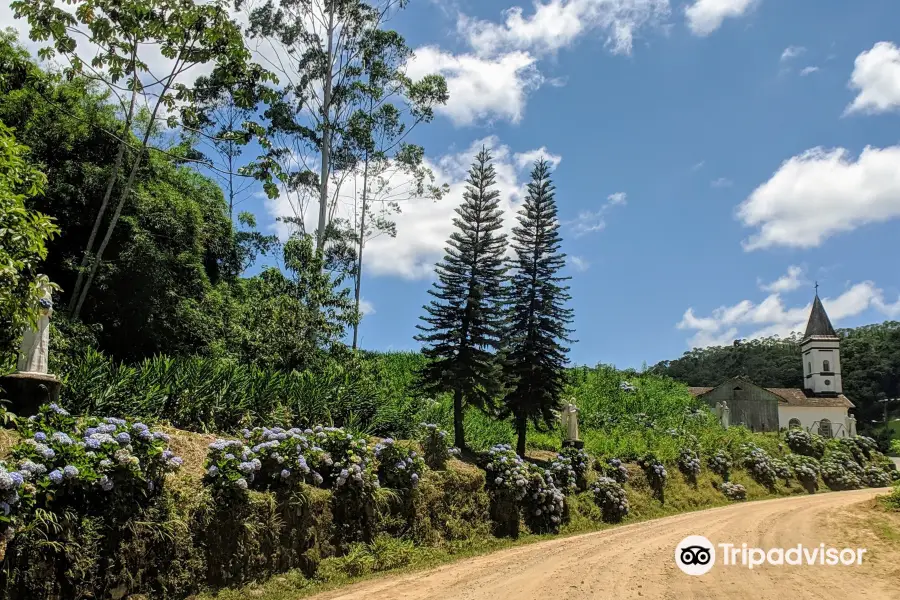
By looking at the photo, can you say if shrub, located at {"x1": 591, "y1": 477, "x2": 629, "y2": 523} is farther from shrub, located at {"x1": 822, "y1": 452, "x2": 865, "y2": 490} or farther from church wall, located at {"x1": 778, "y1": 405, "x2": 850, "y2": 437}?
church wall, located at {"x1": 778, "y1": 405, "x2": 850, "y2": 437}

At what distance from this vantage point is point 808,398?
41.9 meters

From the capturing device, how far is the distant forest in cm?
5706

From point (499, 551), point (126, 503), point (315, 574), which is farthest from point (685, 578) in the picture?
point (126, 503)

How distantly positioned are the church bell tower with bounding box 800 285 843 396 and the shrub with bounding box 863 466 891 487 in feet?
72.1

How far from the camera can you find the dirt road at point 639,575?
6551 millimetres

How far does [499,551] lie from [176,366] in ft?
18.3

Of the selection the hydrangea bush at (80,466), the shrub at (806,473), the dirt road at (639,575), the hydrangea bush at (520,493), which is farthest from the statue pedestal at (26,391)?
the shrub at (806,473)

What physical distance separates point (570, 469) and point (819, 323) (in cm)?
4278

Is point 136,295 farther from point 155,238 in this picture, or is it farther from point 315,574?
point 315,574

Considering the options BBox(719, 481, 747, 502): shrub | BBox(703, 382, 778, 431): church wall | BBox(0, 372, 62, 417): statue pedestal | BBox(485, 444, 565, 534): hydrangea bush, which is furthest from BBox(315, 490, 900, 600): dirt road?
BBox(703, 382, 778, 431): church wall

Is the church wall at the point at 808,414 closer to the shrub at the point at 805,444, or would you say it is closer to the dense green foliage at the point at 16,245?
the shrub at the point at 805,444

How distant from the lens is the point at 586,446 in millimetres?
15492

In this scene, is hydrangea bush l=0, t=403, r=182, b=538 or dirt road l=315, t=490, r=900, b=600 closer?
hydrangea bush l=0, t=403, r=182, b=538

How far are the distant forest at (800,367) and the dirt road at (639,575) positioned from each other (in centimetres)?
3931
